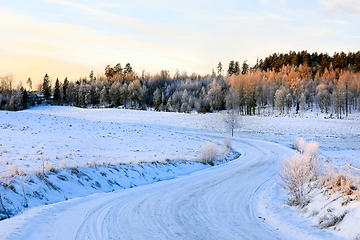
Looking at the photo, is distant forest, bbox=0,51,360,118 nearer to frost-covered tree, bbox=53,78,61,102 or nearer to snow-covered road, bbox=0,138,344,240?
frost-covered tree, bbox=53,78,61,102

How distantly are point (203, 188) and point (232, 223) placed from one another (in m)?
3.77

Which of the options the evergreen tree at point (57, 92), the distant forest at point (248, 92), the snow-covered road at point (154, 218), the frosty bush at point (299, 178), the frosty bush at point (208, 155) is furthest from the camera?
the evergreen tree at point (57, 92)

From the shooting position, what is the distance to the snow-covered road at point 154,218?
528 centimetres

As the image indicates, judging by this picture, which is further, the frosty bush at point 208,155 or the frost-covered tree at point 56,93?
the frost-covered tree at point 56,93

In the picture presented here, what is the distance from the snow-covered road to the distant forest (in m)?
78.0

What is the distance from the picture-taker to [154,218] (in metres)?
6.31

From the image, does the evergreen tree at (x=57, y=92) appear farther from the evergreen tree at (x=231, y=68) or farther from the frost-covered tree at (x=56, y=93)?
the evergreen tree at (x=231, y=68)

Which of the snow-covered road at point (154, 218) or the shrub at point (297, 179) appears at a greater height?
the shrub at point (297, 179)

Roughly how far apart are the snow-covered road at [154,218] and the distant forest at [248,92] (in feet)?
256

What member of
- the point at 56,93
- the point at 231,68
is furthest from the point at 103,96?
the point at 231,68

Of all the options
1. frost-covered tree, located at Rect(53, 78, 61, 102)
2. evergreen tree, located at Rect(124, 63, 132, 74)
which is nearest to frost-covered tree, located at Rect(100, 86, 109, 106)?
frost-covered tree, located at Rect(53, 78, 61, 102)

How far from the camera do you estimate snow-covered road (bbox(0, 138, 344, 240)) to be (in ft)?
17.3

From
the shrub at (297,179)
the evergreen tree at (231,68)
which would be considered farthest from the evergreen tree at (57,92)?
the shrub at (297,179)

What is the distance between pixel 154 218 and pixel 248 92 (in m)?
81.1
